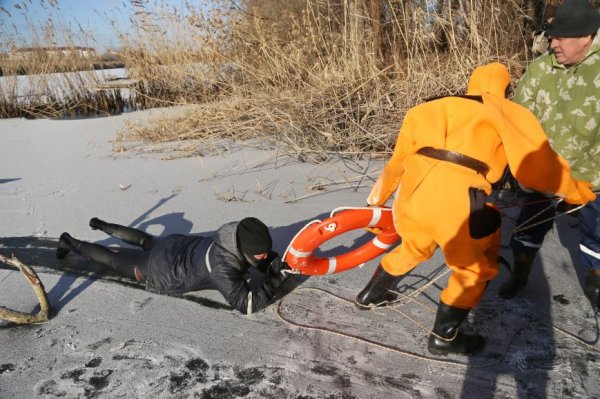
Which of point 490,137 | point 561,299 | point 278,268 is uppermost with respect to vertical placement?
point 490,137

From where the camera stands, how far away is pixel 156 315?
2.47 m

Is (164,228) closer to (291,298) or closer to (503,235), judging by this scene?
(291,298)

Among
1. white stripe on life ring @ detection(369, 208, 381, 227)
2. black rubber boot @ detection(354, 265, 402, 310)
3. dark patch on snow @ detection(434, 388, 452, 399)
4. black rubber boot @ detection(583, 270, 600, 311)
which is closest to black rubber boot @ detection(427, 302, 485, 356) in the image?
dark patch on snow @ detection(434, 388, 452, 399)

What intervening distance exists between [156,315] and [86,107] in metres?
6.28

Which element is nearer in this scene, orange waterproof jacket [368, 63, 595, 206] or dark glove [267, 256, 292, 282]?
orange waterproof jacket [368, 63, 595, 206]

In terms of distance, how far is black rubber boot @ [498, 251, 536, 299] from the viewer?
2.49m

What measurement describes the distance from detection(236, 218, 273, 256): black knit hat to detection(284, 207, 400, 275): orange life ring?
167 millimetres

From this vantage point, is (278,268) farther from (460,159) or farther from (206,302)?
(460,159)

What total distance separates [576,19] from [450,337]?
1502 millimetres

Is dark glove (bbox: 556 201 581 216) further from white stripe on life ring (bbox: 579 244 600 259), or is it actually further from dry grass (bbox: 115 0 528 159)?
dry grass (bbox: 115 0 528 159)

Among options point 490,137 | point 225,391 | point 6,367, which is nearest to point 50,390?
point 6,367

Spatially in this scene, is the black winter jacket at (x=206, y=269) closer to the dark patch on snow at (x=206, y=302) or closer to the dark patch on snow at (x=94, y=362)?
the dark patch on snow at (x=206, y=302)

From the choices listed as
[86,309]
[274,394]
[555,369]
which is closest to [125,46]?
[86,309]

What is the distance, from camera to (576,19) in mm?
2062
